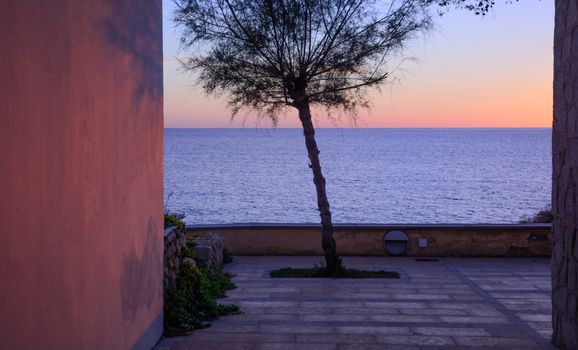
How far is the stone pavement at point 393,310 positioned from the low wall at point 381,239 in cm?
69

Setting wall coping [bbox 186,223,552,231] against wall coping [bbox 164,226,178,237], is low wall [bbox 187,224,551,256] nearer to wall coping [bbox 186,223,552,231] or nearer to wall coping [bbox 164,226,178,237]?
wall coping [bbox 186,223,552,231]

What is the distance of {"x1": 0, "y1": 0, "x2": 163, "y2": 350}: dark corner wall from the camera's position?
3.11 meters

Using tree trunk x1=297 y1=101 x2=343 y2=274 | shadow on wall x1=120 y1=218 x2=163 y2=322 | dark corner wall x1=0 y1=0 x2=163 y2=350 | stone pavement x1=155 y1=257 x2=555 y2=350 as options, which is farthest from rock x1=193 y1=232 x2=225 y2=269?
dark corner wall x1=0 y1=0 x2=163 y2=350

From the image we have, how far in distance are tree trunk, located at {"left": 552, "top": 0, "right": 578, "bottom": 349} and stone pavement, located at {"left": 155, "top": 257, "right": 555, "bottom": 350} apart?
58cm

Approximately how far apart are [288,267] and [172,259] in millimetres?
3956

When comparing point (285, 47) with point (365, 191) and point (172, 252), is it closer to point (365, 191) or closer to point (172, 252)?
point (172, 252)

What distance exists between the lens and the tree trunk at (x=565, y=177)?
5.97 metres

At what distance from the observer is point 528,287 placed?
387 inches

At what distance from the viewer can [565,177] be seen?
6.18m

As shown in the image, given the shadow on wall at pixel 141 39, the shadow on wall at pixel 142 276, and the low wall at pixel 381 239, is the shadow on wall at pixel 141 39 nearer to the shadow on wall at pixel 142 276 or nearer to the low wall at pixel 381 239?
the shadow on wall at pixel 142 276

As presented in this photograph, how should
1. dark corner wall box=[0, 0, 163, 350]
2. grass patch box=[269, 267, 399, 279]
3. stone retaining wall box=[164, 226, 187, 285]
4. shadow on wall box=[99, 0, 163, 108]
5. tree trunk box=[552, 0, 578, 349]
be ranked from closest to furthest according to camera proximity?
1. dark corner wall box=[0, 0, 163, 350]
2. shadow on wall box=[99, 0, 163, 108]
3. tree trunk box=[552, 0, 578, 349]
4. stone retaining wall box=[164, 226, 187, 285]
5. grass patch box=[269, 267, 399, 279]

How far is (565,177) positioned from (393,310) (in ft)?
9.35

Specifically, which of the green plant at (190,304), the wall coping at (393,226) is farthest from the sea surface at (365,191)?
the green plant at (190,304)

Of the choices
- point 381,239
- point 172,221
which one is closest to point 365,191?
point 381,239
